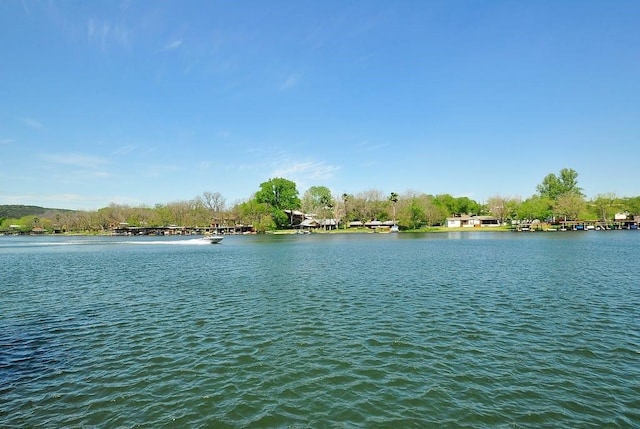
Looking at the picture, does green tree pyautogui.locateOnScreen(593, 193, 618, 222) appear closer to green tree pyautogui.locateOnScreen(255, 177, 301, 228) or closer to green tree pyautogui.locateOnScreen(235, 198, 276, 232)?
green tree pyautogui.locateOnScreen(255, 177, 301, 228)

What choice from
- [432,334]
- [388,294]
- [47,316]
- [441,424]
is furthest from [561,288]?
[47,316]

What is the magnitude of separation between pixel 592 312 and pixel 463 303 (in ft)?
21.6

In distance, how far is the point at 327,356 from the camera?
13562 mm

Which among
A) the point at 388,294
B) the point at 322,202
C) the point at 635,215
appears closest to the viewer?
the point at 388,294

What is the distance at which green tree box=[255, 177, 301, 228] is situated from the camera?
518ft

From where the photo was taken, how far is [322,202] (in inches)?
7023

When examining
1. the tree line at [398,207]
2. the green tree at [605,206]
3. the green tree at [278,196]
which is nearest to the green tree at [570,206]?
the tree line at [398,207]

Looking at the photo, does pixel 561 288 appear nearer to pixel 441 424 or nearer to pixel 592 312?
pixel 592 312

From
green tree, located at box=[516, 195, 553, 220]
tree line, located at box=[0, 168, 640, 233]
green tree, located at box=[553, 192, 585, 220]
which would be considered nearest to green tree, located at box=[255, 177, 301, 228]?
tree line, located at box=[0, 168, 640, 233]

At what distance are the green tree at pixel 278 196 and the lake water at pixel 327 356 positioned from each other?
130 m

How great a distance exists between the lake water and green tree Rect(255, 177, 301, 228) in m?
130

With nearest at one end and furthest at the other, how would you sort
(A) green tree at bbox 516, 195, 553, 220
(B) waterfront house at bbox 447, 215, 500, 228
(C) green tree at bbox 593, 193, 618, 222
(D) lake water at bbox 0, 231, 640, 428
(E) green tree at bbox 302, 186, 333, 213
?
(D) lake water at bbox 0, 231, 640, 428 → (A) green tree at bbox 516, 195, 553, 220 → (C) green tree at bbox 593, 193, 618, 222 → (B) waterfront house at bbox 447, 215, 500, 228 → (E) green tree at bbox 302, 186, 333, 213

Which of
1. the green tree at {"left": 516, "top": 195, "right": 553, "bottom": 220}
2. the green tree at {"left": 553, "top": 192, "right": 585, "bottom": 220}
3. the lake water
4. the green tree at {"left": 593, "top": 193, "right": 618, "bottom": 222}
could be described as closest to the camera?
the lake water

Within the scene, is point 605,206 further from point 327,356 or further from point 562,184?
point 327,356
